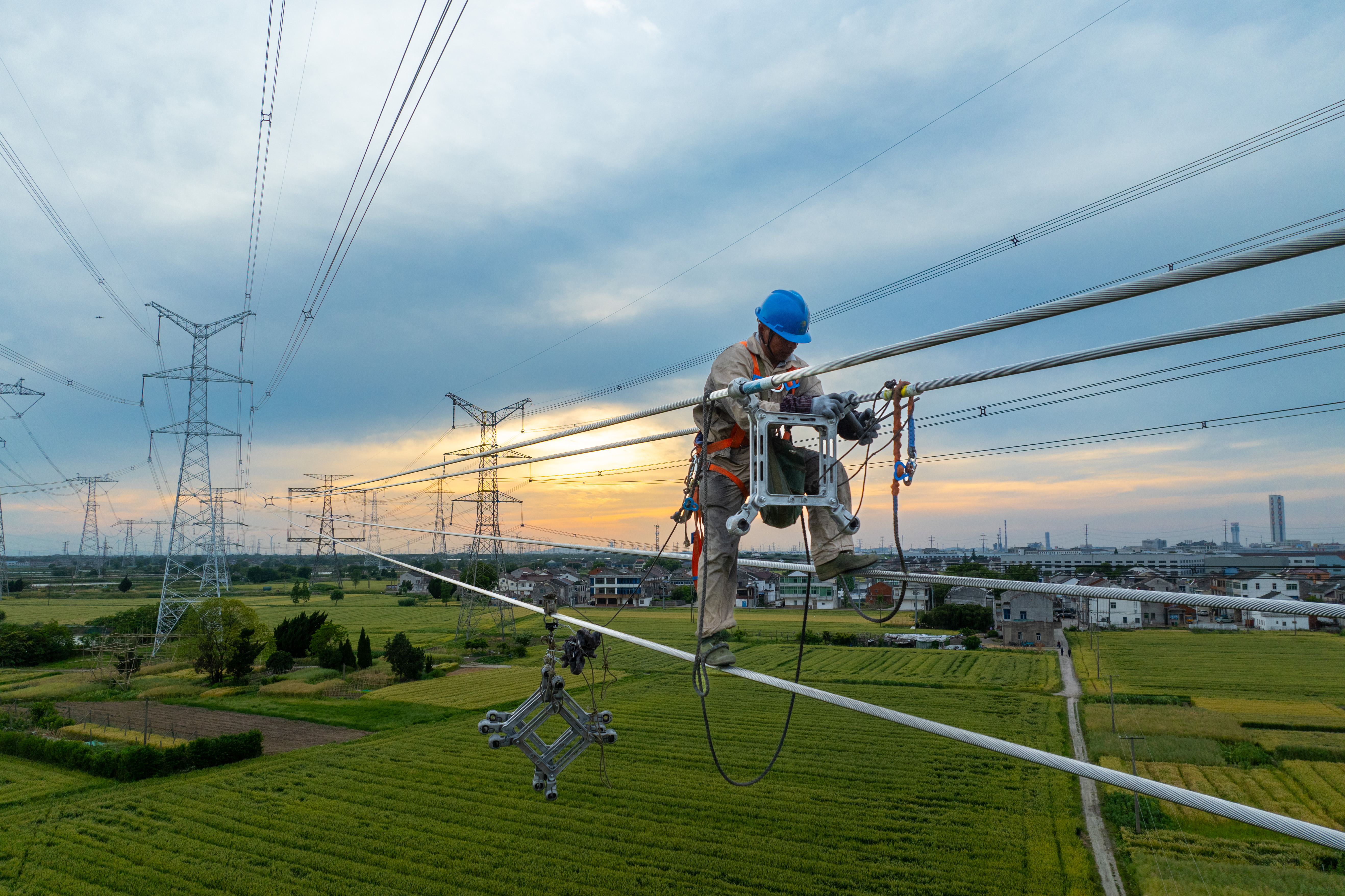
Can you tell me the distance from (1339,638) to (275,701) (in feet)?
156

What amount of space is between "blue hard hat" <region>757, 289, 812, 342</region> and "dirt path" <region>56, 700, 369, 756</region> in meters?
28.9

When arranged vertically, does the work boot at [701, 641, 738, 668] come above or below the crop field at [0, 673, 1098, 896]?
above

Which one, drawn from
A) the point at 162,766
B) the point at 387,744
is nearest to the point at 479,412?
the point at 387,744

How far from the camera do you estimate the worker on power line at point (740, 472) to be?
14.8 feet

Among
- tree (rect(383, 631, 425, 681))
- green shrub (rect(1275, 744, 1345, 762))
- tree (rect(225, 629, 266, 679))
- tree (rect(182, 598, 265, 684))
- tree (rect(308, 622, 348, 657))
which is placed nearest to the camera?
green shrub (rect(1275, 744, 1345, 762))

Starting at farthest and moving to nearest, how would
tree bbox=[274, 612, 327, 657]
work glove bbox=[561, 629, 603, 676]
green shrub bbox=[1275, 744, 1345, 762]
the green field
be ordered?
tree bbox=[274, 612, 327, 657]
green shrub bbox=[1275, 744, 1345, 762]
the green field
work glove bbox=[561, 629, 603, 676]

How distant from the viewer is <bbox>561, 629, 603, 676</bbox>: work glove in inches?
349

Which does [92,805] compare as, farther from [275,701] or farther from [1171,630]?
[1171,630]

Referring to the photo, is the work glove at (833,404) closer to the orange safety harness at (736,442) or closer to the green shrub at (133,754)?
the orange safety harness at (736,442)

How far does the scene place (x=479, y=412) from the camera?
145 feet

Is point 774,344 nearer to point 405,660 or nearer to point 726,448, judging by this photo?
point 726,448

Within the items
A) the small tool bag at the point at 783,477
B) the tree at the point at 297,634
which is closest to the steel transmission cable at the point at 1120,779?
the small tool bag at the point at 783,477

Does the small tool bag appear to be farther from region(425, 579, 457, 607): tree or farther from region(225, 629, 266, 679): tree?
region(425, 579, 457, 607): tree

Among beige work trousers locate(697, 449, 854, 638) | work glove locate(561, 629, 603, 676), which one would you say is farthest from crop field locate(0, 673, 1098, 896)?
beige work trousers locate(697, 449, 854, 638)
